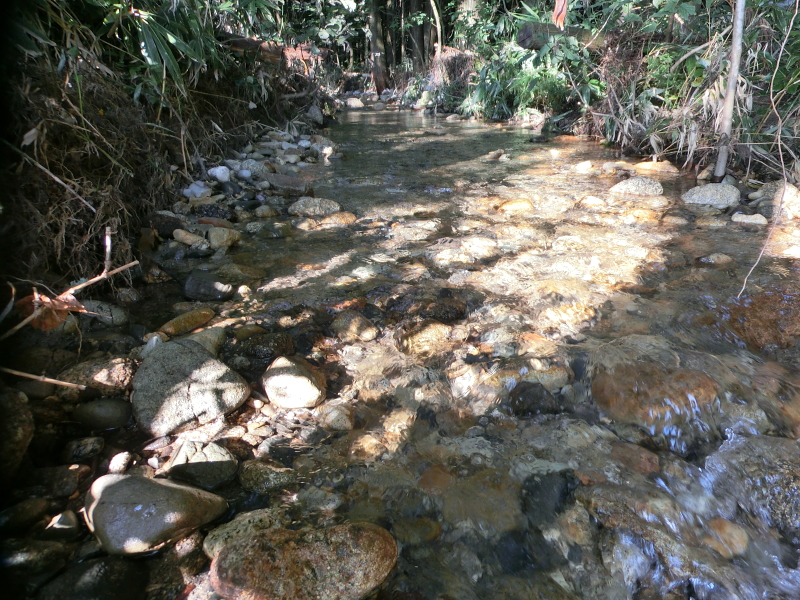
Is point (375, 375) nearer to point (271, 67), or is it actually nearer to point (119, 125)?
point (119, 125)

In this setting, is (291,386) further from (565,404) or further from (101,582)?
(565,404)

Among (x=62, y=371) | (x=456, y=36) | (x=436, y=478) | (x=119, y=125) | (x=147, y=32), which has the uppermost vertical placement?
(x=456, y=36)

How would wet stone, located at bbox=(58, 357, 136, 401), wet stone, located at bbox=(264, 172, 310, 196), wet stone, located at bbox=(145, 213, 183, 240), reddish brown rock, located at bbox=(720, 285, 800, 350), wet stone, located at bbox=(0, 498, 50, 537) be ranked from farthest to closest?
wet stone, located at bbox=(264, 172, 310, 196) → wet stone, located at bbox=(145, 213, 183, 240) → reddish brown rock, located at bbox=(720, 285, 800, 350) → wet stone, located at bbox=(58, 357, 136, 401) → wet stone, located at bbox=(0, 498, 50, 537)

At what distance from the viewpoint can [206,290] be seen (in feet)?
8.39

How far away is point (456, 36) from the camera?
1327 cm

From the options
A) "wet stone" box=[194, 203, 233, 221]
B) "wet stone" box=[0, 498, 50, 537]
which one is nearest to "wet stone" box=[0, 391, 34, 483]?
"wet stone" box=[0, 498, 50, 537]

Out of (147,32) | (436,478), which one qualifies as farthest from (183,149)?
(436,478)

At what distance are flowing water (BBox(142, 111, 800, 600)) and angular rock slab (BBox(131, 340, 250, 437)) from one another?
1.34 ft

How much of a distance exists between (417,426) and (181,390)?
866 mm

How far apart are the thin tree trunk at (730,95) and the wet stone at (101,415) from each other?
515 cm

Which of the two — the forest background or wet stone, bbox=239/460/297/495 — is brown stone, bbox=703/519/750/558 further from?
the forest background

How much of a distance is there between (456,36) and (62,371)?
14.2 m

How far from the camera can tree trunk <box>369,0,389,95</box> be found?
15656 mm

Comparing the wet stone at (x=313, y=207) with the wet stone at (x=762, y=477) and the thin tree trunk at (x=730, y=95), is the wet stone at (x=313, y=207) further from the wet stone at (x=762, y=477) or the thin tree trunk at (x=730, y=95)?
the thin tree trunk at (x=730, y=95)
